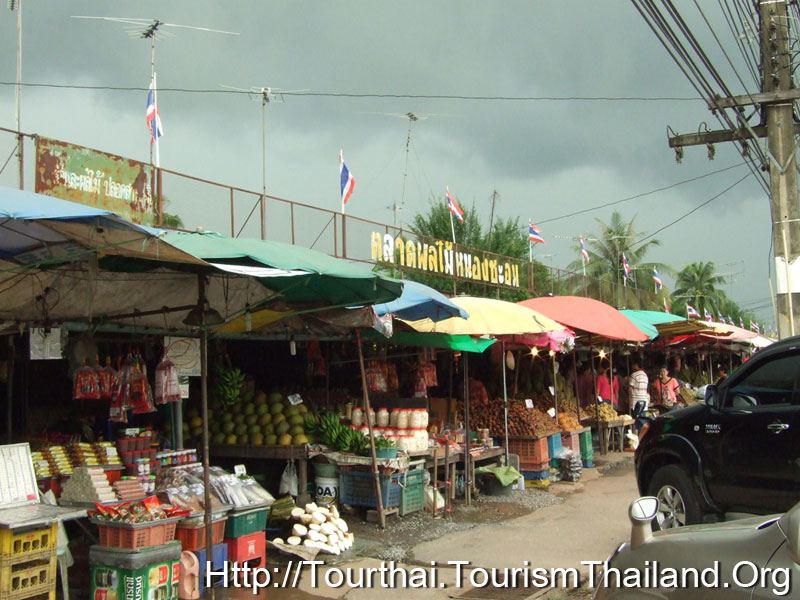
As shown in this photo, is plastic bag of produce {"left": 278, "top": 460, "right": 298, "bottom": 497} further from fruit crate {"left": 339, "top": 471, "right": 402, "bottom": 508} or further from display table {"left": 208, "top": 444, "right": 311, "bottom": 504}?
fruit crate {"left": 339, "top": 471, "right": 402, "bottom": 508}

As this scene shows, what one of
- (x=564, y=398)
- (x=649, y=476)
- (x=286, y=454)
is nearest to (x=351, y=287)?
(x=286, y=454)

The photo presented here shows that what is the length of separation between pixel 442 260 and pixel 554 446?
653 centimetres

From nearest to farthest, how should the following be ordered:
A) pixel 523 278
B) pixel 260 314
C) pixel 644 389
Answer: pixel 260 314 < pixel 644 389 < pixel 523 278

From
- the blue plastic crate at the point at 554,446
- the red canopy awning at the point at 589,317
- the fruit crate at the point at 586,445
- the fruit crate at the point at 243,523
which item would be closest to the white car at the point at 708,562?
the fruit crate at the point at 243,523

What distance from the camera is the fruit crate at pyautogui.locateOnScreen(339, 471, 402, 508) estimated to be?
959cm

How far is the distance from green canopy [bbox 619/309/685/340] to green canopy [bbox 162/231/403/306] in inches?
374

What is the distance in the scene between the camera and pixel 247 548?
7.41 meters

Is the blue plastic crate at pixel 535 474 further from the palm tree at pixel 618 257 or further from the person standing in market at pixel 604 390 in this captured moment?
the palm tree at pixel 618 257

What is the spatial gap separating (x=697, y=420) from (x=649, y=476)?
892mm

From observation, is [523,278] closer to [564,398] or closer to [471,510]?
[564,398]

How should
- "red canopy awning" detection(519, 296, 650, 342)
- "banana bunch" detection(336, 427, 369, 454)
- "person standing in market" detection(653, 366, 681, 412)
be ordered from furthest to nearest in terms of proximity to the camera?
"person standing in market" detection(653, 366, 681, 412)
"red canopy awning" detection(519, 296, 650, 342)
"banana bunch" detection(336, 427, 369, 454)

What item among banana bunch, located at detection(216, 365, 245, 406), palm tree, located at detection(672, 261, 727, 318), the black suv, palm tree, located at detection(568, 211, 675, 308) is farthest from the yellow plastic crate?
palm tree, located at detection(672, 261, 727, 318)

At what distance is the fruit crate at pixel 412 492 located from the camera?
978 centimetres

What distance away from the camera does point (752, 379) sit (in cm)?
710
